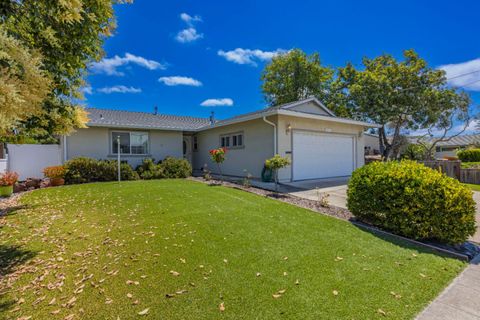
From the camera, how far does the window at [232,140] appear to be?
1280cm

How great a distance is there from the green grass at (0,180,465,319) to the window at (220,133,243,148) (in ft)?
23.4

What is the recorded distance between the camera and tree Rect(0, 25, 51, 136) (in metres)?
1.88

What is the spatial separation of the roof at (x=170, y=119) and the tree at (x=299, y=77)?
1125cm

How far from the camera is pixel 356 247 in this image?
13.9 feet

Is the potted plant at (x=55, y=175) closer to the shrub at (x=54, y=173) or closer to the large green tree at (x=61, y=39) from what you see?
the shrub at (x=54, y=173)

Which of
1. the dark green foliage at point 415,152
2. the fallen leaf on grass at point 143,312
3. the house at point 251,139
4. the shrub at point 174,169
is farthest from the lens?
the dark green foliage at point 415,152

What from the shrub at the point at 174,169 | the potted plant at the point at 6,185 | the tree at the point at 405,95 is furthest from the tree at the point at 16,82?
the tree at the point at 405,95

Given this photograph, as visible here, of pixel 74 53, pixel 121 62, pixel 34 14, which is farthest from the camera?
pixel 121 62

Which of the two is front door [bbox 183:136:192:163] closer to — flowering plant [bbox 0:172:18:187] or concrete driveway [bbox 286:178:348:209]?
concrete driveway [bbox 286:178:348:209]

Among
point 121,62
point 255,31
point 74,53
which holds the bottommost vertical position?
point 74,53

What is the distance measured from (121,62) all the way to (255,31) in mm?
9282

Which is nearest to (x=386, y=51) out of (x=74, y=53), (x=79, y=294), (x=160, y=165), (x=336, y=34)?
(x=336, y=34)

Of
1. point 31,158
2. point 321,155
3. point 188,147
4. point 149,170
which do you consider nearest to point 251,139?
point 321,155

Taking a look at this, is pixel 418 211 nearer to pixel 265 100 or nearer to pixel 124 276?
pixel 124 276
